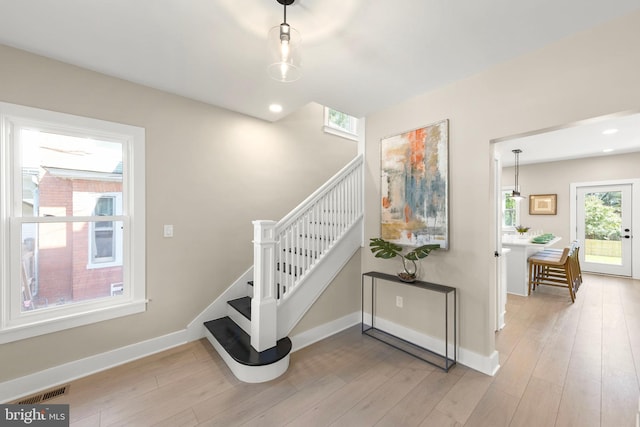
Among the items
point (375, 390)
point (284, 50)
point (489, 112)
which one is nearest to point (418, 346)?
point (375, 390)

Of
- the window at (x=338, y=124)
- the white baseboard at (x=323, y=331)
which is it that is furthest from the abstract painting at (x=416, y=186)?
the window at (x=338, y=124)

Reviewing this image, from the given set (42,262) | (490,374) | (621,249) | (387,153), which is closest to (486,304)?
(490,374)

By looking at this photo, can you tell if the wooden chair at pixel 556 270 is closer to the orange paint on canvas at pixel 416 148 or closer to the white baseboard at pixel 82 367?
the orange paint on canvas at pixel 416 148

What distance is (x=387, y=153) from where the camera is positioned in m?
2.98

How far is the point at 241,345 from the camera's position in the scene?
238 centimetres

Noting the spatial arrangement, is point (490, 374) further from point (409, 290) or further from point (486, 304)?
point (409, 290)

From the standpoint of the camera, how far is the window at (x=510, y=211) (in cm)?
678

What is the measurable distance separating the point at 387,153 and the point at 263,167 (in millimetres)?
1562

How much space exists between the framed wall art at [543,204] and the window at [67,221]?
8031 mm

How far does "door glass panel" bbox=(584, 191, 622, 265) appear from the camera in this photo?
18.0 ft

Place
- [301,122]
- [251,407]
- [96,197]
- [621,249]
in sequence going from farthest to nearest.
Answer: 1. [621,249]
2. [301,122]
3. [96,197]
4. [251,407]

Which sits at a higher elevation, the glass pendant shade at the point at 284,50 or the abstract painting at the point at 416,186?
the glass pendant shade at the point at 284,50

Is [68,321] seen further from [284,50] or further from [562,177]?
[562,177]

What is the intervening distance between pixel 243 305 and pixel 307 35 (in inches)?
101
